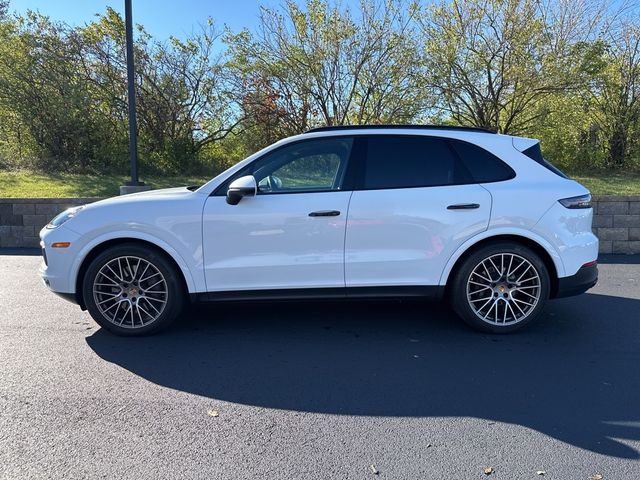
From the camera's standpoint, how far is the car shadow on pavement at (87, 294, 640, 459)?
10.4ft

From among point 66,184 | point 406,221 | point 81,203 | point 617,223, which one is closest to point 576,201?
point 406,221

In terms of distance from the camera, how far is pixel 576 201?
4.38 metres

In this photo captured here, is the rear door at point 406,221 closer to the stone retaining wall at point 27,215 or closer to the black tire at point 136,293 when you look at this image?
the black tire at point 136,293

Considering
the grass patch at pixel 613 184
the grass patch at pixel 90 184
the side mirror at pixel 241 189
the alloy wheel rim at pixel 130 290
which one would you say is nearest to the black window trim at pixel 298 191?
the side mirror at pixel 241 189

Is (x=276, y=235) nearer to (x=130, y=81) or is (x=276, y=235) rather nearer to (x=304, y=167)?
(x=304, y=167)

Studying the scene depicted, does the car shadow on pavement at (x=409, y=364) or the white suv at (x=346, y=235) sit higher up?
the white suv at (x=346, y=235)

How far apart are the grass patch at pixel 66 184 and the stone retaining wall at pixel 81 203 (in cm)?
114

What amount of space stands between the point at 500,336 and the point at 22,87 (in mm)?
14672

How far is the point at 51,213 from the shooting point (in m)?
8.73

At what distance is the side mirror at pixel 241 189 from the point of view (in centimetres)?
414

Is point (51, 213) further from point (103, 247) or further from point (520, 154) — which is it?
point (520, 154)

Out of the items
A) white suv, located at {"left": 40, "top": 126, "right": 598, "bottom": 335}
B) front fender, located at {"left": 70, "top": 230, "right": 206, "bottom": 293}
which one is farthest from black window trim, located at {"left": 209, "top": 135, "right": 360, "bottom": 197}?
front fender, located at {"left": 70, "top": 230, "right": 206, "bottom": 293}

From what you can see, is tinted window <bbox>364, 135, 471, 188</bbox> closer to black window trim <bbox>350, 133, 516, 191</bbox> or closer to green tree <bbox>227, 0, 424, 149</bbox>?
black window trim <bbox>350, 133, 516, 191</bbox>

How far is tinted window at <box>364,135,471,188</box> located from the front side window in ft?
0.81
